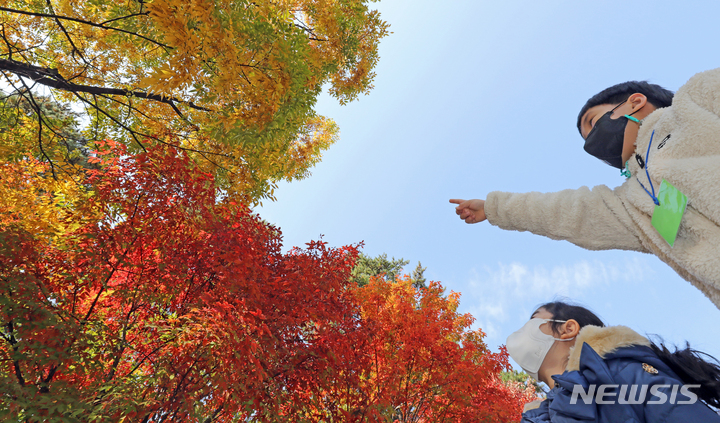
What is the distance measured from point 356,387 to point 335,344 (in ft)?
3.33

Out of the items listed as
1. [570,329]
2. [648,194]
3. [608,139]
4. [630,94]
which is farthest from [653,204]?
[570,329]

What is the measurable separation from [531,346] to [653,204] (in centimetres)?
108

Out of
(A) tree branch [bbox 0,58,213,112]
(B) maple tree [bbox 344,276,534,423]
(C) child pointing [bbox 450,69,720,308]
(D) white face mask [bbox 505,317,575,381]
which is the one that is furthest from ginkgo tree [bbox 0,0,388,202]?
(B) maple tree [bbox 344,276,534,423]

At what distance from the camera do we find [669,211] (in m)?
1.22

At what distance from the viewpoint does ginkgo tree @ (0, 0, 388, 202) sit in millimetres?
2492

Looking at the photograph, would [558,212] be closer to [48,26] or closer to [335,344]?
[335,344]

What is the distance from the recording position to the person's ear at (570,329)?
1852mm

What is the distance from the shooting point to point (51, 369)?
3131mm

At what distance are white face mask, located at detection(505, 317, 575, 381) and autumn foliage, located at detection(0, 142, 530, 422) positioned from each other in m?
2.23

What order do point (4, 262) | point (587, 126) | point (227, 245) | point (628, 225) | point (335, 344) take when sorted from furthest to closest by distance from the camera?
1. point (335, 344)
2. point (227, 245)
3. point (4, 262)
4. point (587, 126)
5. point (628, 225)

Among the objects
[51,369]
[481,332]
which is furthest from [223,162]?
[481,332]

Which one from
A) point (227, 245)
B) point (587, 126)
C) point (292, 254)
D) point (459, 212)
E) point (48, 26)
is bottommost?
point (459, 212)

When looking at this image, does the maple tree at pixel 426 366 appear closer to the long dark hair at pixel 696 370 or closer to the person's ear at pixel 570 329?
the person's ear at pixel 570 329

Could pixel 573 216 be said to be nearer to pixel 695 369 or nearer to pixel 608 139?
pixel 608 139
